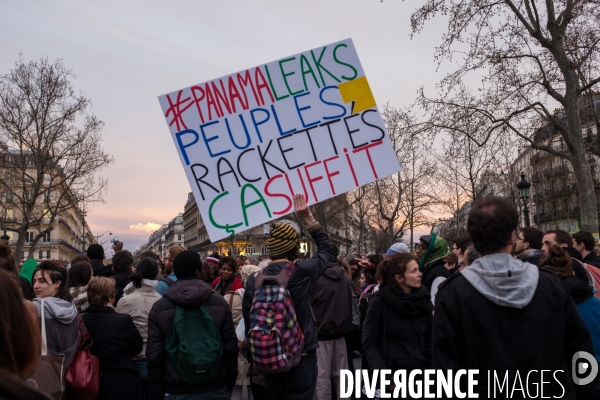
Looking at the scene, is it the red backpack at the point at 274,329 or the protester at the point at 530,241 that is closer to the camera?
the red backpack at the point at 274,329

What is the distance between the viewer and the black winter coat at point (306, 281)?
3.77 m

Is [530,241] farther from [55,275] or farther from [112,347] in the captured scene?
[55,275]

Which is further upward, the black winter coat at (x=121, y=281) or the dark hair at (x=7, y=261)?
the dark hair at (x=7, y=261)

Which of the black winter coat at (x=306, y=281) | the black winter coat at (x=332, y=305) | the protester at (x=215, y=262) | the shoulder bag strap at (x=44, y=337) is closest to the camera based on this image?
the black winter coat at (x=306, y=281)

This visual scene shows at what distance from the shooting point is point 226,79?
452 centimetres

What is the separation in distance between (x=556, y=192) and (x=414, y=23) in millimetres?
42628

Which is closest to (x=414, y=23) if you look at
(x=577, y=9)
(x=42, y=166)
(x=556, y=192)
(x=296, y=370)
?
(x=577, y=9)

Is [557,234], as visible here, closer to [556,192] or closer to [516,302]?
[516,302]

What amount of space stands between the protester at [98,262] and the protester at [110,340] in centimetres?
230

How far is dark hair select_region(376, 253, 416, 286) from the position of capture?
14.8ft

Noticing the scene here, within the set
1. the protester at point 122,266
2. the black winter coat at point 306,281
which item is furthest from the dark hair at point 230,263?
the black winter coat at point 306,281

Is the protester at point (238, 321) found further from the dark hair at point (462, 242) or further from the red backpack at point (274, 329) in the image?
the dark hair at point (462, 242)

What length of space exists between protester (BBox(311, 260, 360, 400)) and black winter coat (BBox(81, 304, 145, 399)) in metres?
2.10

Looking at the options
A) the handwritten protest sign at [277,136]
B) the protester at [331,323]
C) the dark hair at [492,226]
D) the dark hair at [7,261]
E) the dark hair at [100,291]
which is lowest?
the protester at [331,323]
